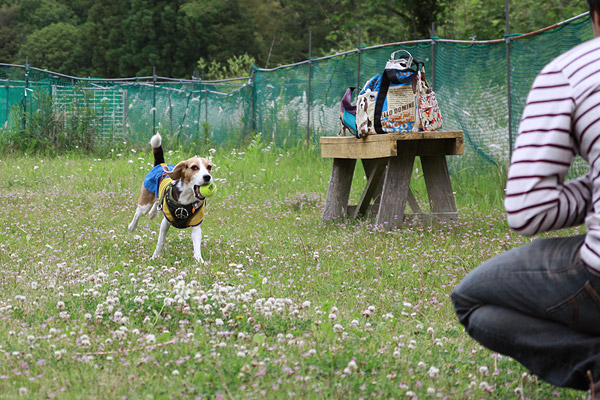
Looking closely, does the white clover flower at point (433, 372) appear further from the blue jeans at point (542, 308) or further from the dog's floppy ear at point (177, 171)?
the dog's floppy ear at point (177, 171)

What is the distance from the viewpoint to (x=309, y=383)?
2736mm

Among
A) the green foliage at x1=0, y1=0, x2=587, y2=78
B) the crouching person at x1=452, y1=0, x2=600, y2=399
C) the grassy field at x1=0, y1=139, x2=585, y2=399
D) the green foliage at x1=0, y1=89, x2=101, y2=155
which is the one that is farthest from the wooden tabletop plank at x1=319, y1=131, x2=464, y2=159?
the green foliage at x1=0, y1=0, x2=587, y2=78

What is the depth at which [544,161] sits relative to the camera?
6.42 feet

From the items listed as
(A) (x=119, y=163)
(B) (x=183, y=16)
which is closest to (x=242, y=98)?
(A) (x=119, y=163)

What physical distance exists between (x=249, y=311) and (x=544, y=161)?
7.08 ft

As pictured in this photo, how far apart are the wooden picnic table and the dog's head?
1.65 meters

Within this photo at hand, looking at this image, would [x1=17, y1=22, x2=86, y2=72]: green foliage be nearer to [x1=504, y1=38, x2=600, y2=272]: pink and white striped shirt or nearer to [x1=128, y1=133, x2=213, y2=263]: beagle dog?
[x1=128, y1=133, x2=213, y2=263]: beagle dog

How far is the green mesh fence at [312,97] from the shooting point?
8.35 m

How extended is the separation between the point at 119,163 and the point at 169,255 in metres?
7.54

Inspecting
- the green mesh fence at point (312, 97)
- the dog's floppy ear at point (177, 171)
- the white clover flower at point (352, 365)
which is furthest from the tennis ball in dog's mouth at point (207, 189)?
the green mesh fence at point (312, 97)

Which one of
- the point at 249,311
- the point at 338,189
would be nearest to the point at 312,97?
the point at 338,189

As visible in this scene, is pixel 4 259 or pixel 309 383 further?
pixel 4 259

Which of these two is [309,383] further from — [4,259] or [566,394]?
[4,259]

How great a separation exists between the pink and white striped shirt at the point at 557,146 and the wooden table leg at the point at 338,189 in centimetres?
524
